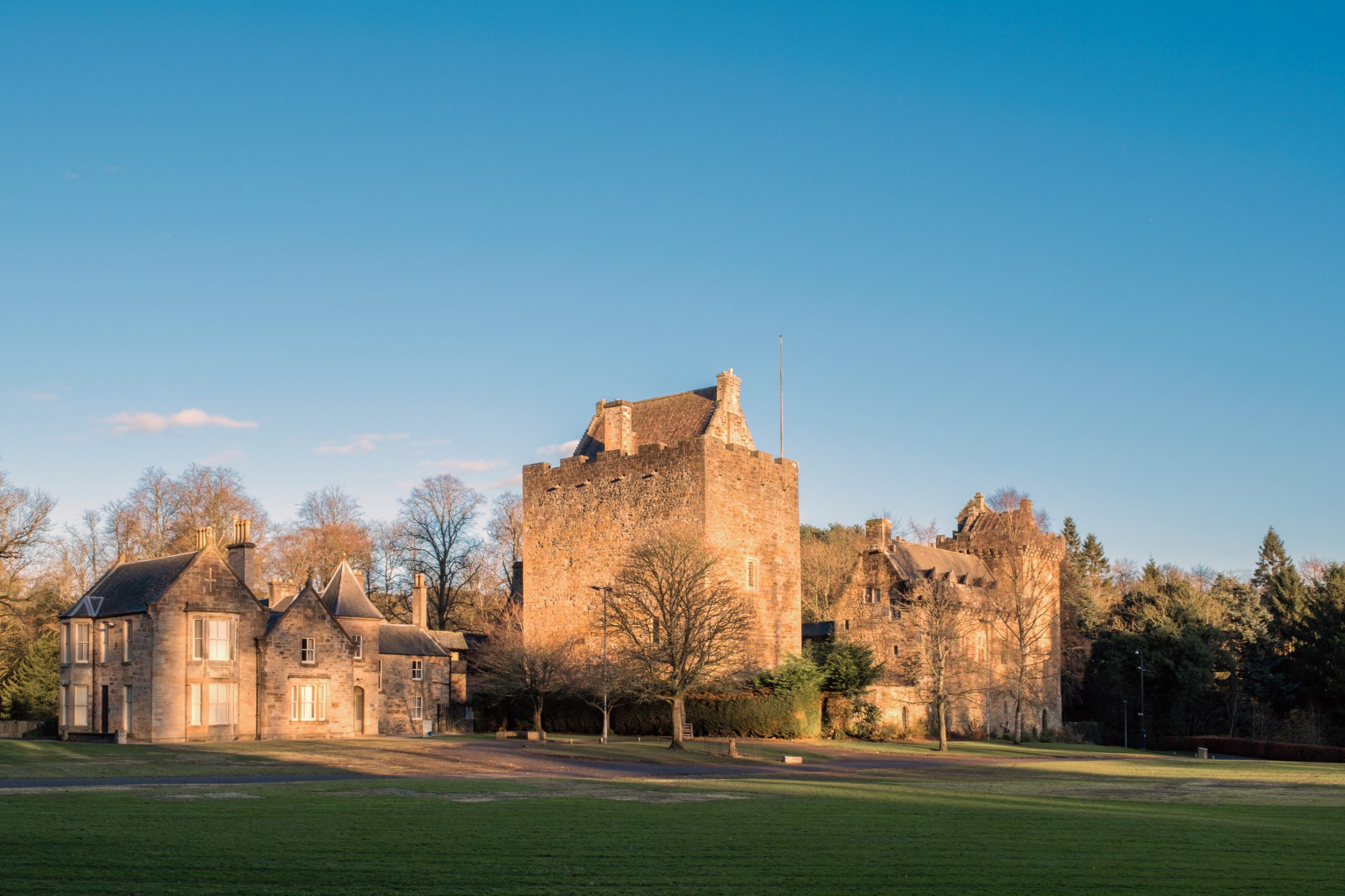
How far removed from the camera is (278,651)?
43.1m

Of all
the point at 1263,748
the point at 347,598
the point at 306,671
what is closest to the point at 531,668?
the point at 347,598

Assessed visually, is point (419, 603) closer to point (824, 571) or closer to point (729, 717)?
point (729, 717)

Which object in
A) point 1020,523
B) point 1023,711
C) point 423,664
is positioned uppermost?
point 1020,523

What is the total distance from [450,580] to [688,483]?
103 feet

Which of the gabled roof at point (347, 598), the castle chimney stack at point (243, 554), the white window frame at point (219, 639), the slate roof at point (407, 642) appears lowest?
the slate roof at point (407, 642)

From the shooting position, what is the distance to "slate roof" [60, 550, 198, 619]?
4128 centimetres

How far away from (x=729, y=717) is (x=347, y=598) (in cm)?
1743

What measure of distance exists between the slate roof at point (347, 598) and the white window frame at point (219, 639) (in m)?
6.77

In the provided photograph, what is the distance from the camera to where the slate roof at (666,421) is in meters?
51.9

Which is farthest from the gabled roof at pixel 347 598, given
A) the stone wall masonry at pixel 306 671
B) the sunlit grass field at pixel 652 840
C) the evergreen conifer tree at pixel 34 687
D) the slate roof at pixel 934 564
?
the slate roof at pixel 934 564

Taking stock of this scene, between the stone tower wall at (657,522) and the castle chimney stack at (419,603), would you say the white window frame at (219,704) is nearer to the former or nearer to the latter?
the stone tower wall at (657,522)

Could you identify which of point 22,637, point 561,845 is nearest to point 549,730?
point 22,637

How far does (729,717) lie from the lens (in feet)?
153

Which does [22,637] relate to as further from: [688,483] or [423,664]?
[688,483]
